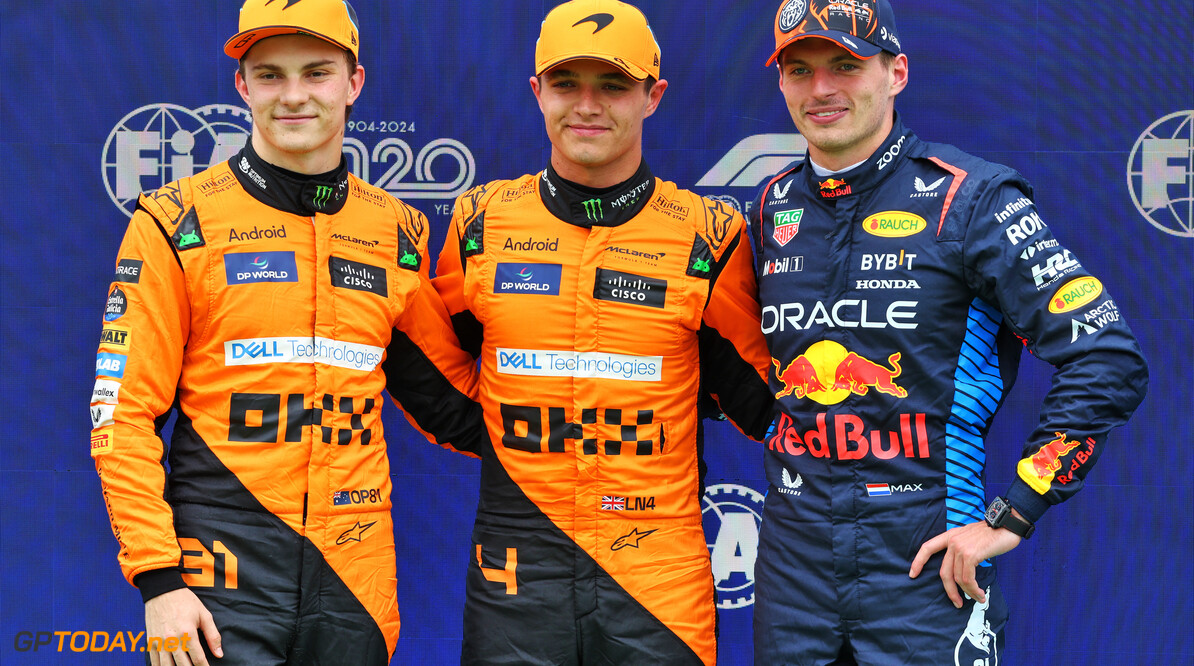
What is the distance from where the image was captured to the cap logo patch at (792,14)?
7.29 ft

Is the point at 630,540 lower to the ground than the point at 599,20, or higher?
lower

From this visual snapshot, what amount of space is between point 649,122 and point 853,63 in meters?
1.17

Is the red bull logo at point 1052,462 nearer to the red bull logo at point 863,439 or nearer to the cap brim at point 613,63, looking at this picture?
the red bull logo at point 863,439

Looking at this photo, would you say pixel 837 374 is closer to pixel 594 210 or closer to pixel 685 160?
pixel 594 210

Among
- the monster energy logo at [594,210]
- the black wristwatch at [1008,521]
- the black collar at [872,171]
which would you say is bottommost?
the black wristwatch at [1008,521]

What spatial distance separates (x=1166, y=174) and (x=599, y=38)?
214 cm

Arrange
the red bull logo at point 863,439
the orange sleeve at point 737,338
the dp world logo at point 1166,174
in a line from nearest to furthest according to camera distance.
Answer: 1. the red bull logo at point 863,439
2. the orange sleeve at point 737,338
3. the dp world logo at point 1166,174

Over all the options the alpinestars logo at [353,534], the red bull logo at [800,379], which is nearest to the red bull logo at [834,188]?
the red bull logo at [800,379]

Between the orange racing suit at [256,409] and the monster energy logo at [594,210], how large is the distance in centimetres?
54

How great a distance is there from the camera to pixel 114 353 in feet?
6.67

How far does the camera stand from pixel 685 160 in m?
3.31

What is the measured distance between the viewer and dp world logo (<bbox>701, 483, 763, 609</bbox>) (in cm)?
337

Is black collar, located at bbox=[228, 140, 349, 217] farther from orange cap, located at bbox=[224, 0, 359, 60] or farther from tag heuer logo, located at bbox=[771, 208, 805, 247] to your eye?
tag heuer logo, located at bbox=[771, 208, 805, 247]

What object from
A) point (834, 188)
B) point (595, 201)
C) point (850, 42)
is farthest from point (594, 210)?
point (850, 42)
